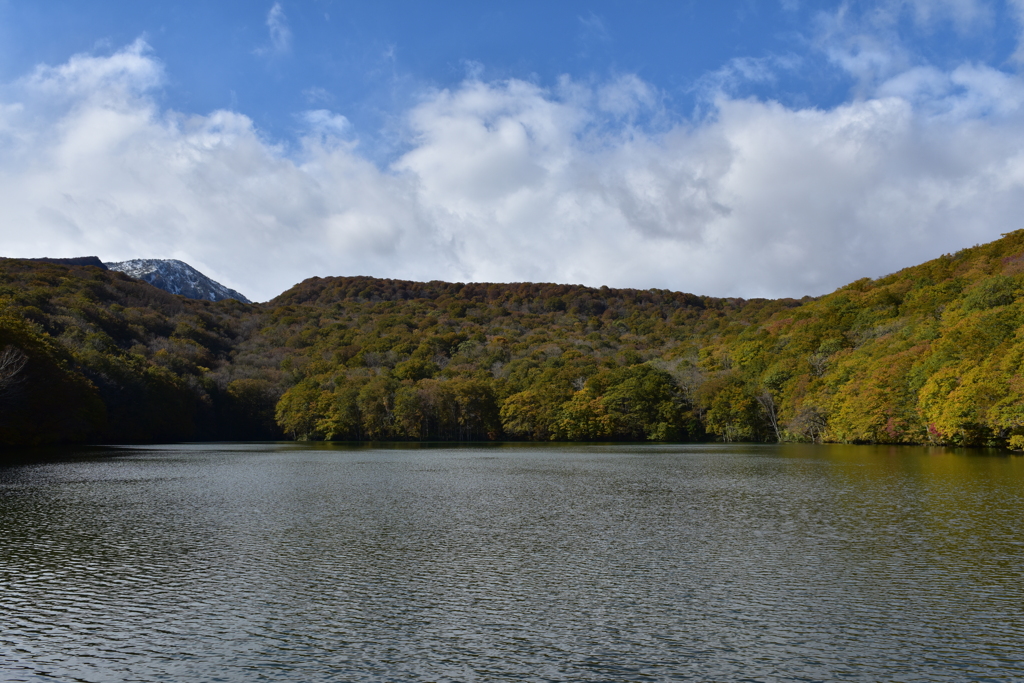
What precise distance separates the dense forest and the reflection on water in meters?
35.1

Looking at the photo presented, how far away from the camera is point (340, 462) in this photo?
158 ft

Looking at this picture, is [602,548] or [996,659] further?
[602,548]

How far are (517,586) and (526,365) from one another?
99144mm

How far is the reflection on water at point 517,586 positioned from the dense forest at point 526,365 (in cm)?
3509

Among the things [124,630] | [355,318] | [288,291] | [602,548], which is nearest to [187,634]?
[124,630]

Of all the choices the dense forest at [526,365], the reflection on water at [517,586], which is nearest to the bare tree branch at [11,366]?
the dense forest at [526,365]

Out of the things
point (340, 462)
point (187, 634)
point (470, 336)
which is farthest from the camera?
point (470, 336)

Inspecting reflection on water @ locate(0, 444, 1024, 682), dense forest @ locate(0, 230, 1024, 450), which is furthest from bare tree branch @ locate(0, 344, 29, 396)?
reflection on water @ locate(0, 444, 1024, 682)

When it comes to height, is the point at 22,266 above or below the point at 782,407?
above

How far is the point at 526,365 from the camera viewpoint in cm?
11281

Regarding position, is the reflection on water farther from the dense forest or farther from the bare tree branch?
the dense forest

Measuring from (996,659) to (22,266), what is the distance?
488 ft

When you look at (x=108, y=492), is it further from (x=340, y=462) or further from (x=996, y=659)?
(x=996, y=659)

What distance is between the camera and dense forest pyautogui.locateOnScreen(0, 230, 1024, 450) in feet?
191
